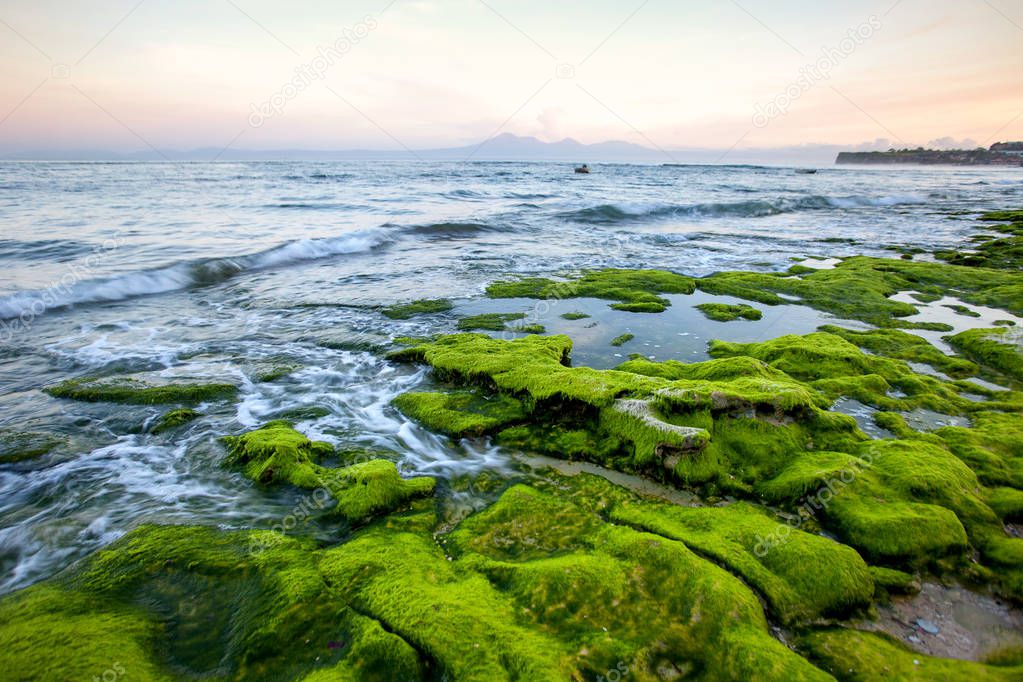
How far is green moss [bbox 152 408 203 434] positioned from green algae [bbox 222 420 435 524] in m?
1.01

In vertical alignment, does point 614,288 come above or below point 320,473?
above

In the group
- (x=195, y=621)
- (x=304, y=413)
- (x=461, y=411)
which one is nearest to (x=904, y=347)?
(x=461, y=411)

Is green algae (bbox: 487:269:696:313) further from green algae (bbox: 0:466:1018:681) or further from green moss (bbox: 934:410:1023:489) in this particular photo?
green algae (bbox: 0:466:1018:681)

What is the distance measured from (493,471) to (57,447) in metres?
5.48

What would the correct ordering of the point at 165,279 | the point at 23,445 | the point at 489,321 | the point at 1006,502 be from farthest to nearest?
the point at 165,279 → the point at 489,321 → the point at 23,445 → the point at 1006,502

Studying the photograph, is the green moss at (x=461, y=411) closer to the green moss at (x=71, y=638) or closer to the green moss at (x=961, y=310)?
the green moss at (x=71, y=638)

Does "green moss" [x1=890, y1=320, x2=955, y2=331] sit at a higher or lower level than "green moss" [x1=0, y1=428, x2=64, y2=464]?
higher

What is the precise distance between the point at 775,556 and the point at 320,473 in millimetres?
4542

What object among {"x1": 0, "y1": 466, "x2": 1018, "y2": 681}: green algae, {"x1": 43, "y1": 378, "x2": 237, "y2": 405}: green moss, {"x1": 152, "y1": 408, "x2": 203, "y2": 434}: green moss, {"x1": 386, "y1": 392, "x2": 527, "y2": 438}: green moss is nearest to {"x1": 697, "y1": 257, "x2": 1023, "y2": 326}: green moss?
{"x1": 386, "y1": 392, "x2": 527, "y2": 438}: green moss

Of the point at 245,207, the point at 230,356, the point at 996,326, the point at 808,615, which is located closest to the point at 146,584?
the point at 808,615

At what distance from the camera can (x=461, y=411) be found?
272 inches

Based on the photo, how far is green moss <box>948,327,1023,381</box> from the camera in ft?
26.9

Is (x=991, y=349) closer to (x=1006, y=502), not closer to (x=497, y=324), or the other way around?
(x=1006, y=502)

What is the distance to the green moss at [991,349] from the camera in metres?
8.21
